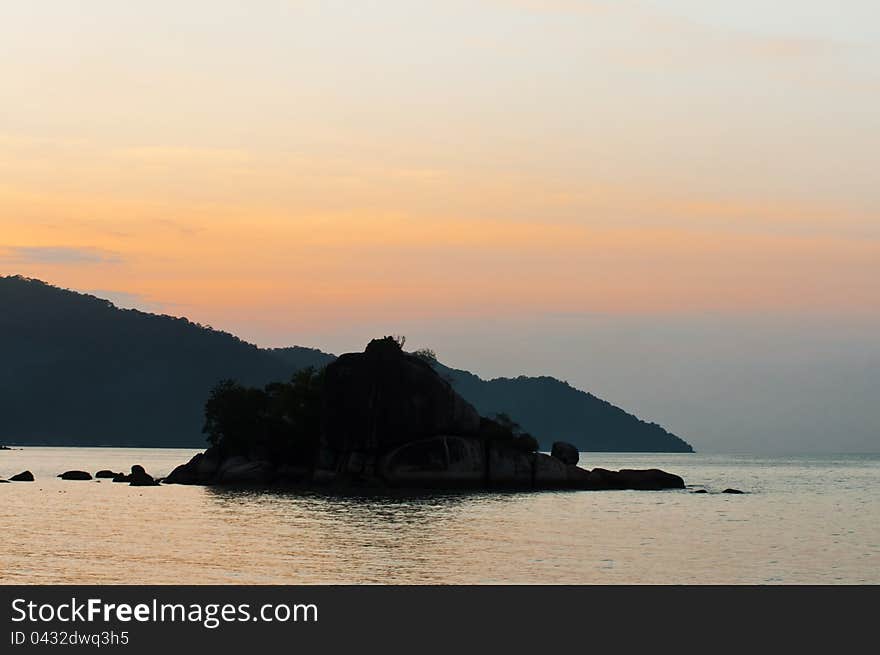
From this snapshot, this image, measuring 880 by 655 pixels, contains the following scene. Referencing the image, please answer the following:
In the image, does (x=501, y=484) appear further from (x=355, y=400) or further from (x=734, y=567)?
(x=734, y=567)

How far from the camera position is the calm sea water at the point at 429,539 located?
50.0m

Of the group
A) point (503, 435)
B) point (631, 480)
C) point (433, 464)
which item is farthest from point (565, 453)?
point (433, 464)

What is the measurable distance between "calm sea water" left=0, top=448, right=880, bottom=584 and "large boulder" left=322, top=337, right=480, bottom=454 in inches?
373

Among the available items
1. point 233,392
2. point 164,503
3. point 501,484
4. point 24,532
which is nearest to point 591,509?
point 501,484

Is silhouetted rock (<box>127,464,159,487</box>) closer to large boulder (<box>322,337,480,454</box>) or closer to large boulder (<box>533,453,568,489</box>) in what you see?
large boulder (<box>322,337,480,454</box>)

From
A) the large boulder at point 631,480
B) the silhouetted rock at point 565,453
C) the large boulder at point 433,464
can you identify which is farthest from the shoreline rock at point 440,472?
the silhouetted rock at point 565,453

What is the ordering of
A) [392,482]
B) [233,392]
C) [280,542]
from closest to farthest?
1. [280,542]
2. [392,482]
3. [233,392]

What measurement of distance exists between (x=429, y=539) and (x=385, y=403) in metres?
47.6

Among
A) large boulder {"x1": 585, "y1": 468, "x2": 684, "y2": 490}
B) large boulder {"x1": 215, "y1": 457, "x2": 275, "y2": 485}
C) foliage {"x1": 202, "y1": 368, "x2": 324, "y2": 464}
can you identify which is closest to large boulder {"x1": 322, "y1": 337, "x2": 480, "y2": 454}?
foliage {"x1": 202, "y1": 368, "x2": 324, "y2": 464}

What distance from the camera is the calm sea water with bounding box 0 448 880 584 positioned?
4997 centimetres

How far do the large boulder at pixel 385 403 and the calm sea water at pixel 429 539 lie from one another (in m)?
9.46

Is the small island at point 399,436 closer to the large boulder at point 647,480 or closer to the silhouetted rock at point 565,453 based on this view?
the large boulder at point 647,480
